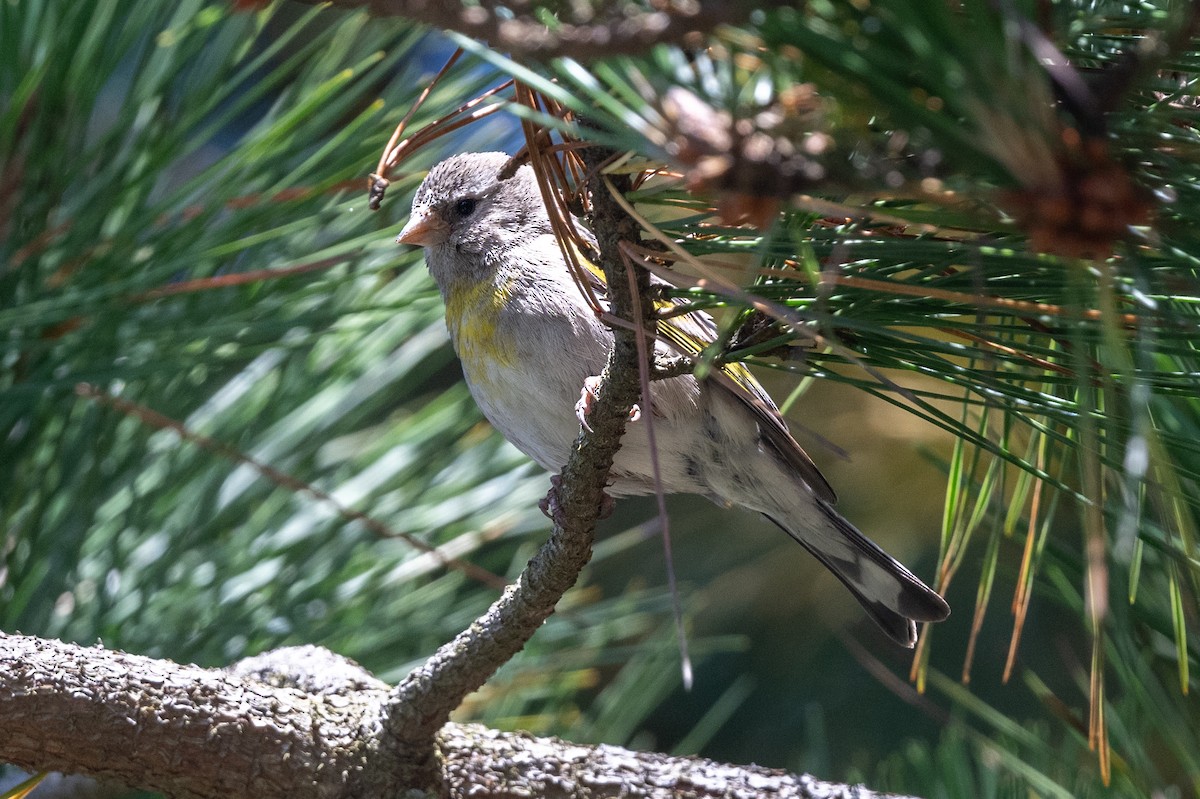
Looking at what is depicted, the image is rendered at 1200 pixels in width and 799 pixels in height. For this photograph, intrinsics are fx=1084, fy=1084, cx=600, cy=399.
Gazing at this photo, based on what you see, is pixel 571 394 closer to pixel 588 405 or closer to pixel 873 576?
pixel 588 405

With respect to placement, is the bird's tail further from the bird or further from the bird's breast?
the bird's breast

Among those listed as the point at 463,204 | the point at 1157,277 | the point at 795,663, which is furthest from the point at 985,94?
the point at 795,663

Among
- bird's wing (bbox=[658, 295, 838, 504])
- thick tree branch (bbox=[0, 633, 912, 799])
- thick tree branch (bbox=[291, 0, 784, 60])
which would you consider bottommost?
thick tree branch (bbox=[0, 633, 912, 799])

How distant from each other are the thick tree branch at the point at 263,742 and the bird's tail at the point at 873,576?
22.4 inches

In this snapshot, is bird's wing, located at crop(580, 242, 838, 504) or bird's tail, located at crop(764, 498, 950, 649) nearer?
bird's wing, located at crop(580, 242, 838, 504)

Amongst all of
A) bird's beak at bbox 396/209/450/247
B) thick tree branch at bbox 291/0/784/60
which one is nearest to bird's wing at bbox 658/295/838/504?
bird's beak at bbox 396/209/450/247

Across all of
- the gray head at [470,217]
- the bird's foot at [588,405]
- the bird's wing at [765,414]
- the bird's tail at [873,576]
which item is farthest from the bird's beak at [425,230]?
the bird's tail at [873,576]

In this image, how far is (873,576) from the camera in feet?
6.24

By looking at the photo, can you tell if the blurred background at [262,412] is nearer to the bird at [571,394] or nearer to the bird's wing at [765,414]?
the bird at [571,394]

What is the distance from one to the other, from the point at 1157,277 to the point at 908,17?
22cm

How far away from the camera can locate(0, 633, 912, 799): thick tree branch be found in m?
1.09

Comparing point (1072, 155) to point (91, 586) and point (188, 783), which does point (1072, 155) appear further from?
point (91, 586)

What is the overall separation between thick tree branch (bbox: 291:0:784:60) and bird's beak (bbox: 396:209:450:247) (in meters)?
1.29

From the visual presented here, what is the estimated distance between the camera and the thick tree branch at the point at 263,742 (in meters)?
1.09
